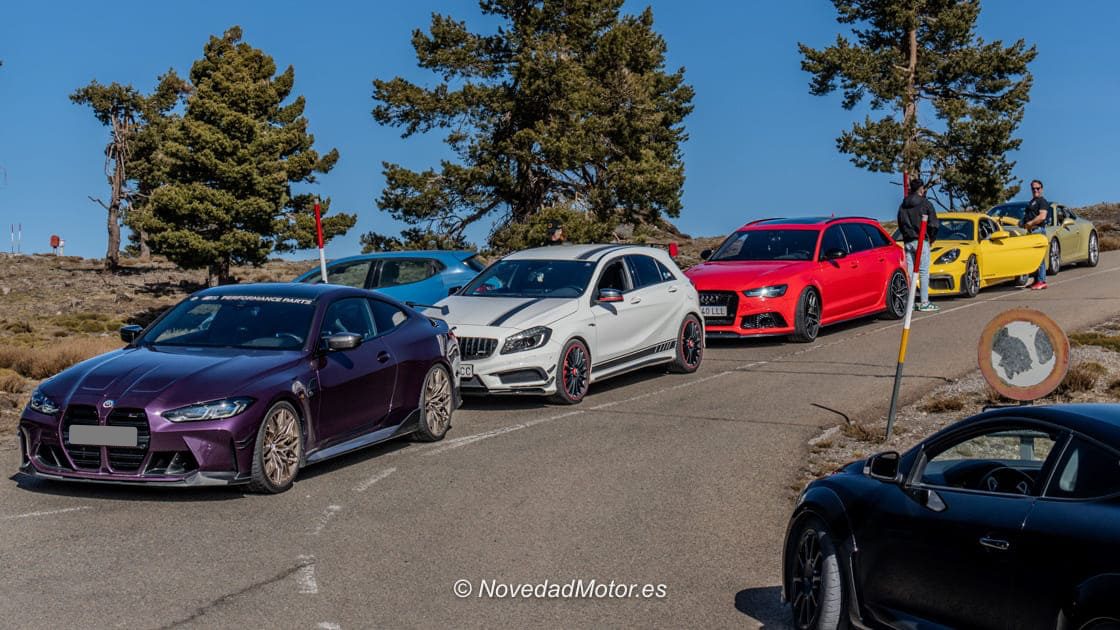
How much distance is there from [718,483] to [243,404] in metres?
3.75

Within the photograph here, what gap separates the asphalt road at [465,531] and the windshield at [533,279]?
1754 millimetres

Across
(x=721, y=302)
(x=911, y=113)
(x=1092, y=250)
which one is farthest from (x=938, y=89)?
(x=721, y=302)

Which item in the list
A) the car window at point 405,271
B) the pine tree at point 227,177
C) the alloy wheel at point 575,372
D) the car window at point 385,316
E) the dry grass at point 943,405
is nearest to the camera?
the car window at point 385,316

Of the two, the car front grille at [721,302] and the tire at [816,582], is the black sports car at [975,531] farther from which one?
the car front grille at [721,302]

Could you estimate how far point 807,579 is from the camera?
620cm

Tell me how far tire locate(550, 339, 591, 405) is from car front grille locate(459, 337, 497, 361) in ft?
2.55

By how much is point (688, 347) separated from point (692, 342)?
0.35 feet

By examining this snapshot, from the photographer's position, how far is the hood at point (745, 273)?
1894 cm

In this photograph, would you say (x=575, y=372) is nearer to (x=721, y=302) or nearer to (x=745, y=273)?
(x=721, y=302)

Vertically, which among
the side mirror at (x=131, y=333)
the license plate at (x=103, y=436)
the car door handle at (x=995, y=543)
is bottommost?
the car door handle at (x=995, y=543)

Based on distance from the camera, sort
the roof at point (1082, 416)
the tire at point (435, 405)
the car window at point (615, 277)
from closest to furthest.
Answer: the roof at point (1082, 416)
the tire at point (435, 405)
the car window at point (615, 277)

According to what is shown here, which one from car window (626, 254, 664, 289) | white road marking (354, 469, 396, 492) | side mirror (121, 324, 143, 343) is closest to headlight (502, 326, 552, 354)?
car window (626, 254, 664, 289)

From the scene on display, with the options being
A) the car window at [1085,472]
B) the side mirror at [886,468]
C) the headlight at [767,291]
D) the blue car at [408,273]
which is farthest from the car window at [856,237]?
the car window at [1085,472]

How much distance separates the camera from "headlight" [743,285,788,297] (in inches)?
742
